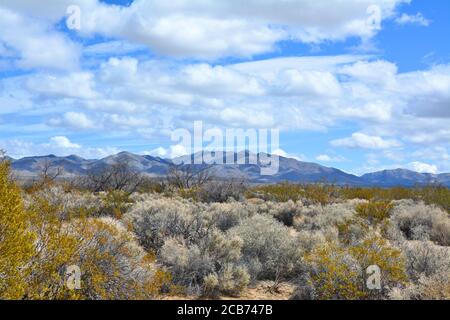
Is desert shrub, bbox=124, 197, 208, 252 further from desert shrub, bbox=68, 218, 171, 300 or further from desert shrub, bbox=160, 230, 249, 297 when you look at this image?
desert shrub, bbox=68, 218, 171, 300

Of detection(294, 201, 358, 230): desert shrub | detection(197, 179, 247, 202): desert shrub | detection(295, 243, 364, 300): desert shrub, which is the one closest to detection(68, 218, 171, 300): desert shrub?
detection(295, 243, 364, 300): desert shrub

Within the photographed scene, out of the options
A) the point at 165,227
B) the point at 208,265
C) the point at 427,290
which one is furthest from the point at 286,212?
the point at 427,290

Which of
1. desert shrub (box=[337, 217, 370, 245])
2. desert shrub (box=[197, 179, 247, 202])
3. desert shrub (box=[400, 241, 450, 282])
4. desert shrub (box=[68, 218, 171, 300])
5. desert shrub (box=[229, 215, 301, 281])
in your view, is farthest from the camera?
desert shrub (box=[197, 179, 247, 202])

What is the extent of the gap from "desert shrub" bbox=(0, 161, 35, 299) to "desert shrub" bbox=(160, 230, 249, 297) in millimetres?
3781

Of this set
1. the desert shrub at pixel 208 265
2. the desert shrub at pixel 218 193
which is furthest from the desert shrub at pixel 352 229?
the desert shrub at pixel 218 193

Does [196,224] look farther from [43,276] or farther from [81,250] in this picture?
[43,276]

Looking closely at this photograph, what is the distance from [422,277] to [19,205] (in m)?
6.36

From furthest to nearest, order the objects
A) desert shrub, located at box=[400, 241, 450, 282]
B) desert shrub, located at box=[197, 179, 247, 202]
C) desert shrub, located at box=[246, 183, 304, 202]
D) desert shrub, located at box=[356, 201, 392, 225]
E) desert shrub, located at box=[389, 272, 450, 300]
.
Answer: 1. desert shrub, located at box=[246, 183, 304, 202]
2. desert shrub, located at box=[197, 179, 247, 202]
3. desert shrub, located at box=[356, 201, 392, 225]
4. desert shrub, located at box=[400, 241, 450, 282]
5. desert shrub, located at box=[389, 272, 450, 300]

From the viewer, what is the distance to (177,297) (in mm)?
9172

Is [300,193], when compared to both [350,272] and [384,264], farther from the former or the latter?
[350,272]

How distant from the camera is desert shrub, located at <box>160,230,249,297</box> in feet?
31.8
